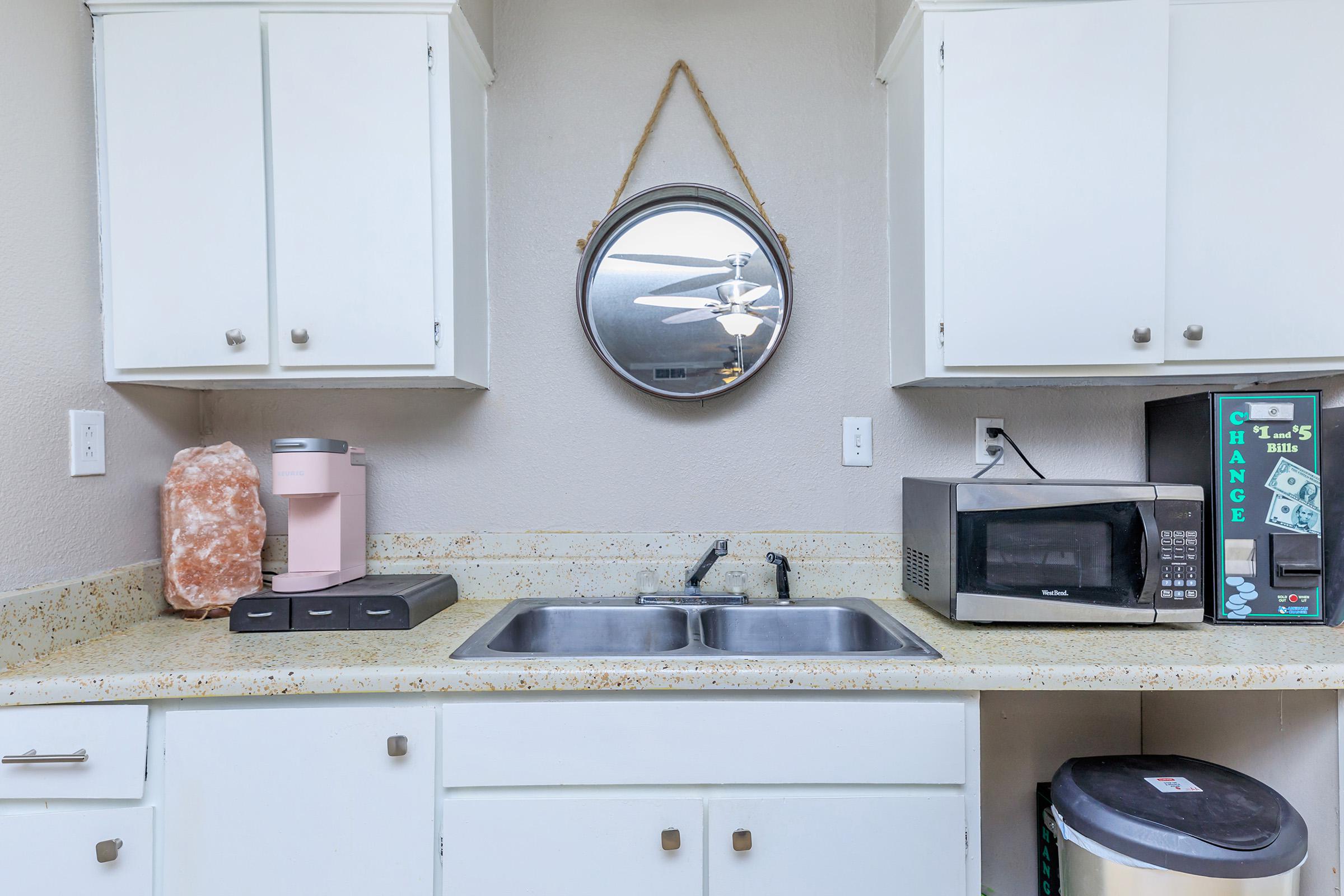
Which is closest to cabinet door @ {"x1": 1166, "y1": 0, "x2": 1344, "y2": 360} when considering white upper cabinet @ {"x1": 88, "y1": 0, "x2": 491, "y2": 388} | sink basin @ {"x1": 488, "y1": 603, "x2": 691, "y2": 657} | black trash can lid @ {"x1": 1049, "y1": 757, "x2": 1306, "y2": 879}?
black trash can lid @ {"x1": 1049, "y1": 757, "x2": 1306, "y2": 879}

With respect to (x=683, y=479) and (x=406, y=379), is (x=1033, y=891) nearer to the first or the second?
(x=683, y=479)

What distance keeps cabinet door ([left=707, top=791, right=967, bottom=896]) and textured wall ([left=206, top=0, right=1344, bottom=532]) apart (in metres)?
0.72

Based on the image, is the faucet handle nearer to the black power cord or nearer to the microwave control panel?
the black power cord

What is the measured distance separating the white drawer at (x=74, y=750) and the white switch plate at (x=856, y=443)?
150 cm

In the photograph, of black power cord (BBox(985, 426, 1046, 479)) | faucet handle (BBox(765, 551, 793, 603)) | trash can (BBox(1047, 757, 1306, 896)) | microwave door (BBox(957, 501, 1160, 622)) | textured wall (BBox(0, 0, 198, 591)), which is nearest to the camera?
trash can (BBox(1047, 757, 1306, 896))

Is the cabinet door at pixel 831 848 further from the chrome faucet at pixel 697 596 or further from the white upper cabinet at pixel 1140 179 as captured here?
the white upper cabinet at pixel 1140 179

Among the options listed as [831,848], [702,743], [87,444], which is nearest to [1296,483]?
[831,848]

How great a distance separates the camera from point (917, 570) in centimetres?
159

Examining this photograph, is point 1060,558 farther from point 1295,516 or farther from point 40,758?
point 40,758

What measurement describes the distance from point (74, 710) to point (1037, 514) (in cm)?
174

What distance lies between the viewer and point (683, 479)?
68.5 inches

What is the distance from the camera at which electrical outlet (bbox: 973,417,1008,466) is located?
68.4 inches

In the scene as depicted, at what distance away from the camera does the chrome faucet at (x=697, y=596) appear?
1.58 meters

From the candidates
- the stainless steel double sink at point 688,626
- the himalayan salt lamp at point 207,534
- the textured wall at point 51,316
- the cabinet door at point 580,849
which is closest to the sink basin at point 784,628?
the stainless steel double sink at point 688,626
